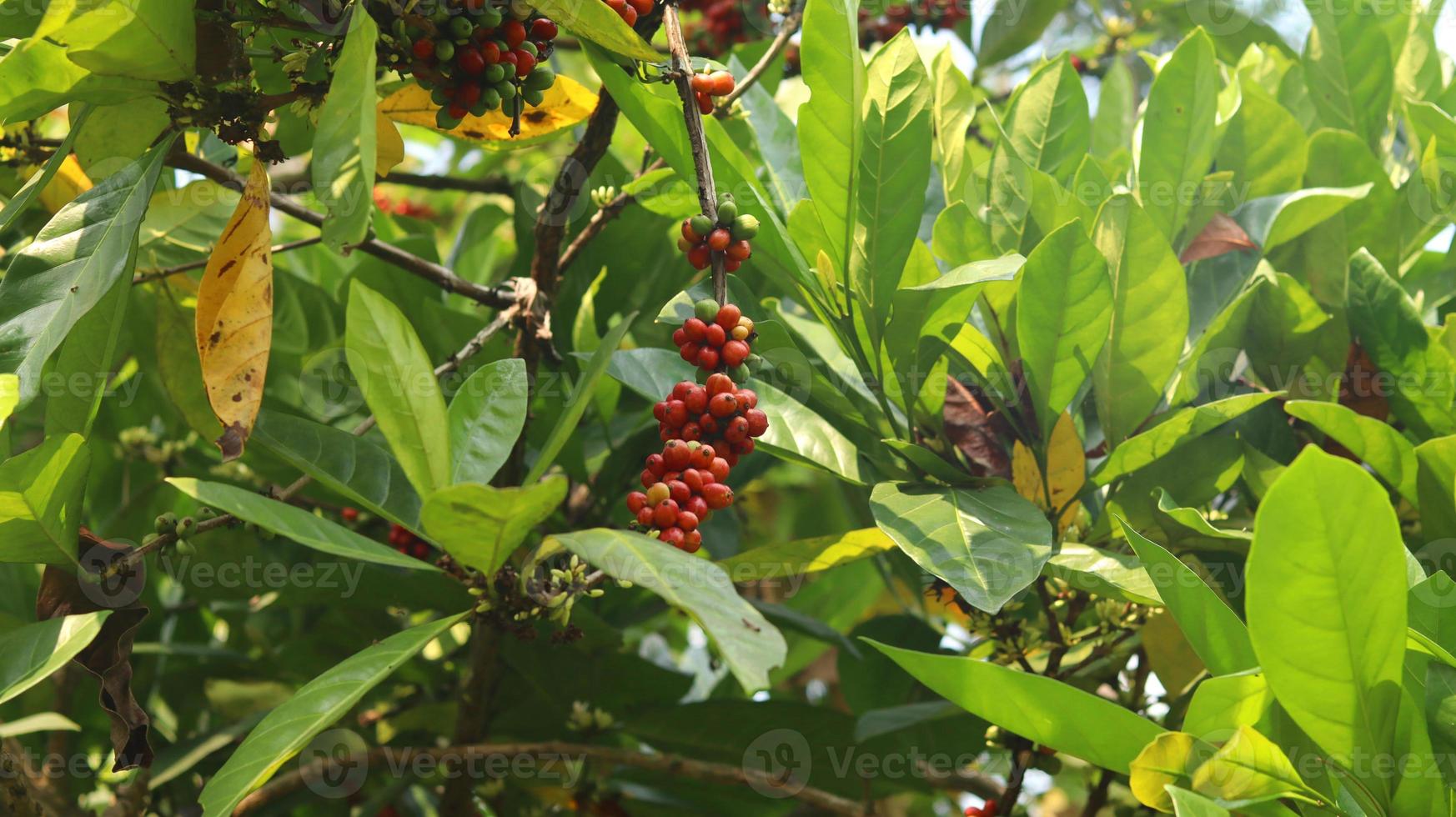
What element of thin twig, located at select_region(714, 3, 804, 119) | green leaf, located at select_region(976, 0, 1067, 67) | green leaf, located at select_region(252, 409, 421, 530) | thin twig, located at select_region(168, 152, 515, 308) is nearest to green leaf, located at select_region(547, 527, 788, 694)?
green leaf, located at select_region(252, 409, 421, 530)

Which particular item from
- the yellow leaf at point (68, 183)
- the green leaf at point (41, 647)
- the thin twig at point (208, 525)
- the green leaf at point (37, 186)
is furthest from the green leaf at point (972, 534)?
the yellow leaf at point (68, 183)

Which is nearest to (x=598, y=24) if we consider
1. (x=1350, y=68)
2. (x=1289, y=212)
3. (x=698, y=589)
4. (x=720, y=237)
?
(x=720, y=237)

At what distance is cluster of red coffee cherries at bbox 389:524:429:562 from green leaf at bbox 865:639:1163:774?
88 cm

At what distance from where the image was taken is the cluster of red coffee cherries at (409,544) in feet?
5.55

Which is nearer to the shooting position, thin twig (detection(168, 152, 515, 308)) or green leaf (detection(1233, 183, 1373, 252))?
thin twig (detection(168, 152, 515, 308))

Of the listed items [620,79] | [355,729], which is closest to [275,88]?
[620,79]

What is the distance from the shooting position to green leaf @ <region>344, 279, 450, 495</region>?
102 cm

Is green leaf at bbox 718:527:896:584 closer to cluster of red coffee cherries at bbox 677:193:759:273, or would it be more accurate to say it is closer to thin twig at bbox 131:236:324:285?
cluster of red coffee cherries at bbox 677:193:759:273

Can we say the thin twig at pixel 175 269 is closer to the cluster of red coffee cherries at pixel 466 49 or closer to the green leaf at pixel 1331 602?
the cluster of red coffee cherries at pixel 466 49

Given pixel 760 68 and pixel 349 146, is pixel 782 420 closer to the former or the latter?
pixel 760 68

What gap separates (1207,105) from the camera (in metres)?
1.48

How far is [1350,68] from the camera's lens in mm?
1782

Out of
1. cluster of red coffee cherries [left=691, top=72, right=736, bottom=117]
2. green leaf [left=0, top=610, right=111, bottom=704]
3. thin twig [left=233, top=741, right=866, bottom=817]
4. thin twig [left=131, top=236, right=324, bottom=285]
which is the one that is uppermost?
cluster of red coffee cherries [left=691, top=72, right=736, bottom=117]

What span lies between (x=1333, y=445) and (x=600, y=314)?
42.7 inches
